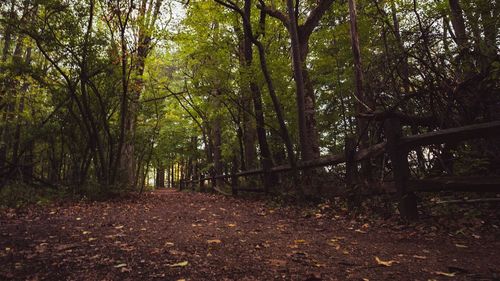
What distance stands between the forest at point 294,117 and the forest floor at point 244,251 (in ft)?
0.13

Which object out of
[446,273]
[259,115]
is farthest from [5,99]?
[446,273]

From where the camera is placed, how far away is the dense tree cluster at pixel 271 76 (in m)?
4.79

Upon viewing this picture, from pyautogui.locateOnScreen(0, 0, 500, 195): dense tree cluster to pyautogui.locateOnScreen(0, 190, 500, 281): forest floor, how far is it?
145 cm

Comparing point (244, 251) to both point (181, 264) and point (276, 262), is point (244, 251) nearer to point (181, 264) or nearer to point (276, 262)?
point (276, 262)

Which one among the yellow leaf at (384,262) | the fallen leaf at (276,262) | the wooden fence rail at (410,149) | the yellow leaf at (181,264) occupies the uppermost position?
the wooden fence rail at (410,149)

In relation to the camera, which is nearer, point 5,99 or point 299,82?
point 299,82

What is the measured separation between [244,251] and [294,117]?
31.1 ft

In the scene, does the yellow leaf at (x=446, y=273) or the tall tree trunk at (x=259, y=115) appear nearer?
the yellow leaf at (x=446, y=273)

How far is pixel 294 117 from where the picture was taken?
12266mm

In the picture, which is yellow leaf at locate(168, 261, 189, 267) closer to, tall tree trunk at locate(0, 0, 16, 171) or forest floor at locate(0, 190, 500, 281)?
forest floor at locate(0, 190, 500, 281)

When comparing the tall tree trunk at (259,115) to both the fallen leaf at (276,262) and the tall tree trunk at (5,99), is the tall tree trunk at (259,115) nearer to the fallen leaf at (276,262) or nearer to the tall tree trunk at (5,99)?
the fallen leaf at (276,262)

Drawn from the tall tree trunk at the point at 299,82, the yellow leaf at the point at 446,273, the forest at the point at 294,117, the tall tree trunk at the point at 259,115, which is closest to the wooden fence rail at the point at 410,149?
the forest at the point at 294,117

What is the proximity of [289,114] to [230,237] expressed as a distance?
8.71 m

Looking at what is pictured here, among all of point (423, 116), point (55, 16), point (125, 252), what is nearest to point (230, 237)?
point (125, 252)
